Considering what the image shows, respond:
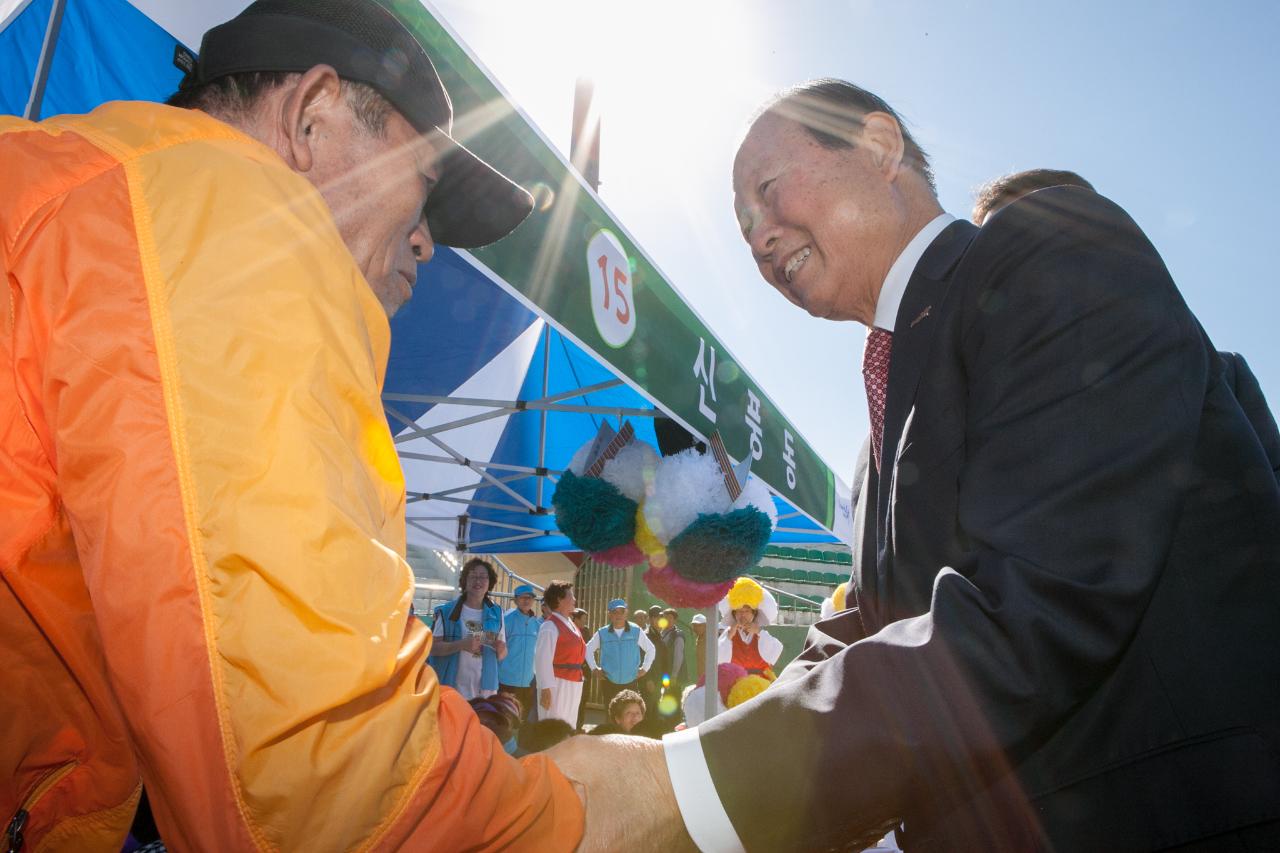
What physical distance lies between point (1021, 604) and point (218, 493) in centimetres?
95

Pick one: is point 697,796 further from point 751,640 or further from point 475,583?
point 751,640

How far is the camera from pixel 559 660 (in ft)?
24.0

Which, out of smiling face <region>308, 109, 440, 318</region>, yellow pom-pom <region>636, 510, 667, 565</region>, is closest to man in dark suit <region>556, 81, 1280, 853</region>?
smiling face <region>308, 109, 440, 318</region>

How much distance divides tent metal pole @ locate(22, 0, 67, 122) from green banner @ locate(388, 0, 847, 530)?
0.99 m

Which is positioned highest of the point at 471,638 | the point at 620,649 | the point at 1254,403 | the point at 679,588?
the point at 1254,403

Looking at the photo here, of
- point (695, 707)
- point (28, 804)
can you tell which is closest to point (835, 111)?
point (28, 804)

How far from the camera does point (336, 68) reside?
3.99ft

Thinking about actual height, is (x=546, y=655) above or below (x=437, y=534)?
below

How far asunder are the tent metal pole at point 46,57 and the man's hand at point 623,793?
2349mm

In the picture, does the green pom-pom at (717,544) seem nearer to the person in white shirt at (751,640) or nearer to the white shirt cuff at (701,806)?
the white shirt cuff at (701,806)

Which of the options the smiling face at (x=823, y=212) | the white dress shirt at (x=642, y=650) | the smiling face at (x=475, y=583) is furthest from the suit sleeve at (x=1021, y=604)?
the white dress shirt at (x=642, y=650)

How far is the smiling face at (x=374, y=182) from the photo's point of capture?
3.96 feet

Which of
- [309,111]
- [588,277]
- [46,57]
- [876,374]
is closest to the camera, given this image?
[309,111]

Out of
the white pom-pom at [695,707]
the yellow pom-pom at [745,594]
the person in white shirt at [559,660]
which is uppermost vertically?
the yellow pom-pom at [745,594]
